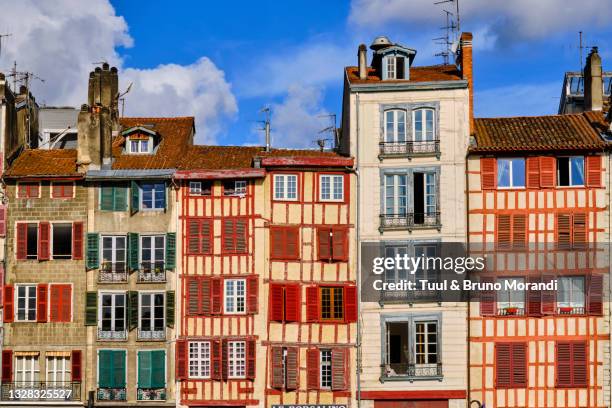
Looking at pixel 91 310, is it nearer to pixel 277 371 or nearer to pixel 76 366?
pixel 76 366

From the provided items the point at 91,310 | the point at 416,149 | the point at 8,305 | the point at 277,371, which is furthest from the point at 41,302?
the point at 416,149

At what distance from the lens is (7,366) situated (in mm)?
39250

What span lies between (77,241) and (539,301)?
62.8ft

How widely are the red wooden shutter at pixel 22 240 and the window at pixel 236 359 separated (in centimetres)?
945

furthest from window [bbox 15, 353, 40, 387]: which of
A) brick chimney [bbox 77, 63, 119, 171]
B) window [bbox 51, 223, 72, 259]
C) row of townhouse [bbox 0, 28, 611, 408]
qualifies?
brick chimney [bbox 77, 63, 119, 171]

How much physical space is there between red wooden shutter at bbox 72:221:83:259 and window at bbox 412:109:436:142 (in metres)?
14.5

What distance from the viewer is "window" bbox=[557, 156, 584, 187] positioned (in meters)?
38.6

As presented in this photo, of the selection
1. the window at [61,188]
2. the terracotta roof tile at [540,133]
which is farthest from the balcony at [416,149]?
the window at [61,188]

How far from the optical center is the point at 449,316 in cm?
3838

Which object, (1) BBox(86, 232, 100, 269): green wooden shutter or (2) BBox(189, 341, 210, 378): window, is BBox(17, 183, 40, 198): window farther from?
(2) BBox(189, 341, 210, 378): window

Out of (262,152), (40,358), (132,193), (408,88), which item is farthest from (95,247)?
(408,88)

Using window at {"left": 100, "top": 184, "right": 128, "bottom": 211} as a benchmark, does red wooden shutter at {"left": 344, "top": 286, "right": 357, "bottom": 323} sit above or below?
below

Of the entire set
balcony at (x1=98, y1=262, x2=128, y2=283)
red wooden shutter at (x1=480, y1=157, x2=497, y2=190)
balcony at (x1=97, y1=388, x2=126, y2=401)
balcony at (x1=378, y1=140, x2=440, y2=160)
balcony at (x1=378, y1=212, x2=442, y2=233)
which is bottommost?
balcony at (x1=97, y1=388, x2=126, y2=401)

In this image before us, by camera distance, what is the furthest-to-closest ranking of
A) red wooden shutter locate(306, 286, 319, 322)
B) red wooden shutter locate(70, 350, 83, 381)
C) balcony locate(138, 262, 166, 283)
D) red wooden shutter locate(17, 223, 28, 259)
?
red wooden shutter locate(17, 223, 28, 259)
balcony locate(138, 262, 166, 283)
red wooden shutter locate(70, 350, 83, 381)
red wooden shutter locate(306, 286, 319, 322)
